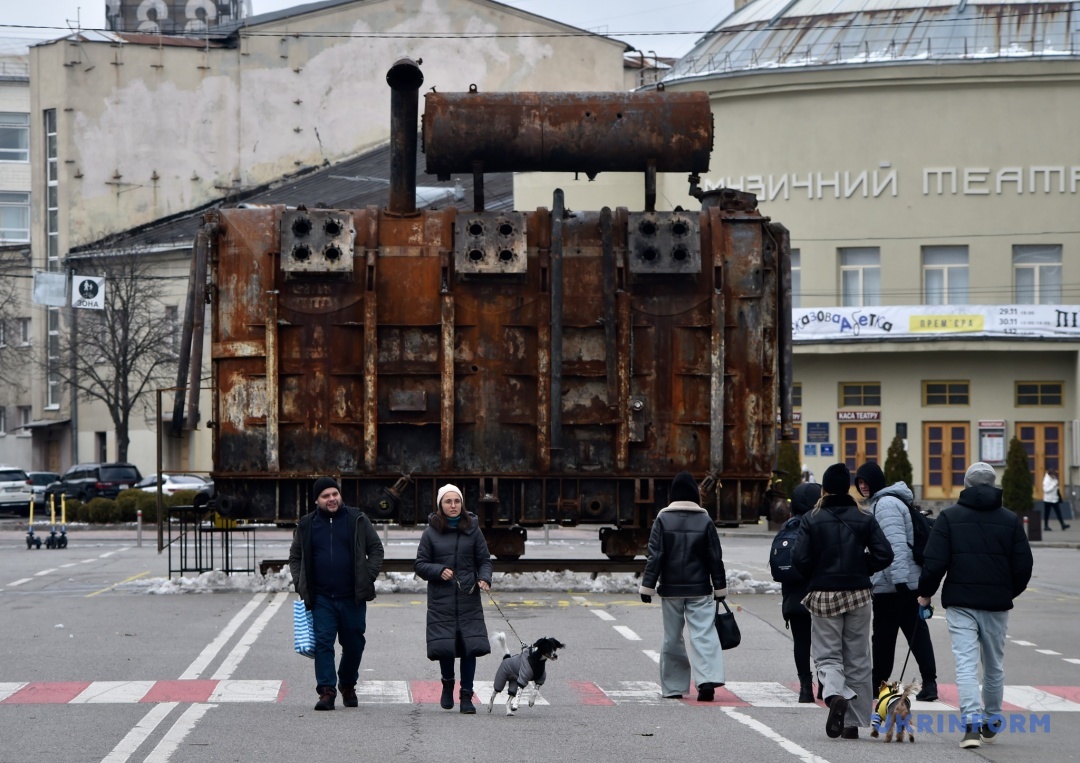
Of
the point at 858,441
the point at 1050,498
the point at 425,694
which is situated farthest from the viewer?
the point at 858,441

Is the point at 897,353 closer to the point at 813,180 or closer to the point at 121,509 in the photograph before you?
the point at 813,180

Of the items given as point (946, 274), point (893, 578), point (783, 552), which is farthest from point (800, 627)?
point (946, 274)

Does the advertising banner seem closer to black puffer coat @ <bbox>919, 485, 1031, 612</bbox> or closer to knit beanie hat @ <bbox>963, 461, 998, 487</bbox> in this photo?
knit beanie hat @ <bbox>963, 461, 998, 487</bbox>

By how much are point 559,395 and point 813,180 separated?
3192cm

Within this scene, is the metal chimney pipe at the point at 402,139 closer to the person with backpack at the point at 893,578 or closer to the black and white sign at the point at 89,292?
the person with backpack at the point at 893,578

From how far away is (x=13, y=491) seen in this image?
5109cm

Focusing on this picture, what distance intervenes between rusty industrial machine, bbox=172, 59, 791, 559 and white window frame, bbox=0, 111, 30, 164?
5737 cm

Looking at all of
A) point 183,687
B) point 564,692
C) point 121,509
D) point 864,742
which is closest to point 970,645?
point 864,742

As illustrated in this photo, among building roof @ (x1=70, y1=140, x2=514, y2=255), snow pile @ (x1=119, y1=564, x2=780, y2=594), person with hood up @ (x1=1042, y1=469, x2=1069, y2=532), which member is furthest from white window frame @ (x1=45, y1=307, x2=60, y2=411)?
snow pile @ (x1=119, y1=564, x2=780, y2=594)

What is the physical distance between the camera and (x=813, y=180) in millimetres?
50094

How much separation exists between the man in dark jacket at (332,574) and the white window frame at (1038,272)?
130ft

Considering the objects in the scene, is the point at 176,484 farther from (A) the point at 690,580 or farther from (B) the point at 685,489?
(A) the point at 690,580

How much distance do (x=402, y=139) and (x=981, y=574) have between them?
1120 centimetres

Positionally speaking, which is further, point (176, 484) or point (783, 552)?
point (176, 484)
